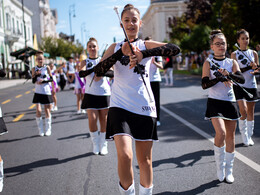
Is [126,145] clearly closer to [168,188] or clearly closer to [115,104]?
[115,104]

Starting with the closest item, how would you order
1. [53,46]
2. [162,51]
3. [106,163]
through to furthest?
[162,51] < [106,163] < [53,46]

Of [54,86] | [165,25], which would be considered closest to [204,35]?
[54,86]

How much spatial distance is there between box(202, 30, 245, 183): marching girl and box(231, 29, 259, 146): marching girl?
4.64ft

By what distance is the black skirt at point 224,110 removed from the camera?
4.09 metres

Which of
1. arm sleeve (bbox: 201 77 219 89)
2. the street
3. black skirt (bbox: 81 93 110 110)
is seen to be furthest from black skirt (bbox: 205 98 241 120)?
black skirt (bbox: 81 93 110 110)

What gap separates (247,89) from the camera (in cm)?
571

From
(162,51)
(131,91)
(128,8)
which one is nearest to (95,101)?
(131,91)

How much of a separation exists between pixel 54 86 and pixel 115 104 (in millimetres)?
7945

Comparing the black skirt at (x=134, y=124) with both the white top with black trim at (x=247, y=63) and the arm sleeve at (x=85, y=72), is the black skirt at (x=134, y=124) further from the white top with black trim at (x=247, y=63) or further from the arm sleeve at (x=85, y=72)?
the white top with black trim at (x=247, y=63)

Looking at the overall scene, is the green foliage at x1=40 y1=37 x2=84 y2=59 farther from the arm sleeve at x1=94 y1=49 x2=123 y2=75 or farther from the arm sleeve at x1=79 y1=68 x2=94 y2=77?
the arm sleeve at x1=94 y1=49 x2=123 y2=75

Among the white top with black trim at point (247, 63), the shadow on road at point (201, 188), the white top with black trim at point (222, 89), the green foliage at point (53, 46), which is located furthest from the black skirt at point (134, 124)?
the green foliage at point (53, 46)

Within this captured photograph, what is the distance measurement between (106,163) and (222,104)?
1.98 m

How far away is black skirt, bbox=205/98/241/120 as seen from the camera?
409 centimetres

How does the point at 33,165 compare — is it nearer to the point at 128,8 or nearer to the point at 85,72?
the point at 85,72
